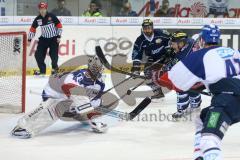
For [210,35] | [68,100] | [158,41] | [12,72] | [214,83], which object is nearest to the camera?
[214,83]

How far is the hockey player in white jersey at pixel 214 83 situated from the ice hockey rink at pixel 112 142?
35.5 inches

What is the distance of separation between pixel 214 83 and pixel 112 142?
158 centimetres

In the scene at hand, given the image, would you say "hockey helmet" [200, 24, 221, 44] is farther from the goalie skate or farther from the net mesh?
the net mesh

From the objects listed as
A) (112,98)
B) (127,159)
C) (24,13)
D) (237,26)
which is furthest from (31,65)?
(127,159)

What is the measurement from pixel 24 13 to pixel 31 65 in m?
0.82

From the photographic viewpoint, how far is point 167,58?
695 centimetres

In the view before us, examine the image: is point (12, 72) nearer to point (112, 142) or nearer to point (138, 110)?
point (138, 110)

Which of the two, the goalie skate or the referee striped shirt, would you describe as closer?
the goalie skate

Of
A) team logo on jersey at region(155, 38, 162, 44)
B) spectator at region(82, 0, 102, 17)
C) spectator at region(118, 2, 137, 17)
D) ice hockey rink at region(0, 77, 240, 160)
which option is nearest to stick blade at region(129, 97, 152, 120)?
ice hockey rink at region(0, 77, 240, 160)

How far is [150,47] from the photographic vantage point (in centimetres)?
708

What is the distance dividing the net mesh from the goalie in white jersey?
1.26 meters

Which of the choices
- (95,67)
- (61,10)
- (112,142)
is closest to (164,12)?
(61,10)

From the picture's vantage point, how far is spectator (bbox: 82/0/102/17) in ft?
31.4

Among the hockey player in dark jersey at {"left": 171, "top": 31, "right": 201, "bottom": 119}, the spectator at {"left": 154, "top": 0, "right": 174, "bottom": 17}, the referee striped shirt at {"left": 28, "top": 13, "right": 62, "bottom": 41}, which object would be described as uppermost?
the spectator at {"left": 154, "top": 0, "right": 174, "bottom": 17}
